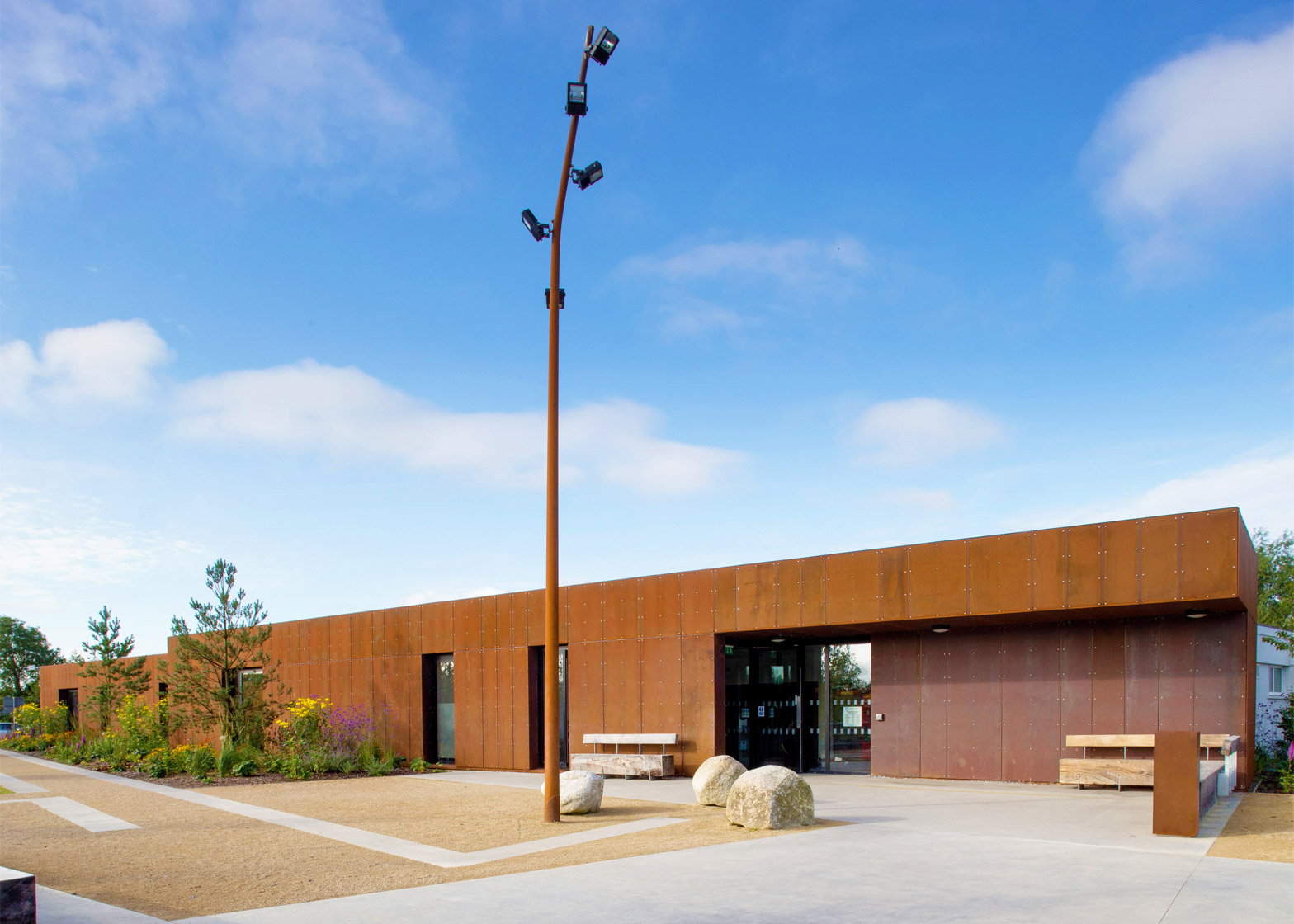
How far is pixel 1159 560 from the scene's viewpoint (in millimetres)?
13781

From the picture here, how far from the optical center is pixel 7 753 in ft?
116

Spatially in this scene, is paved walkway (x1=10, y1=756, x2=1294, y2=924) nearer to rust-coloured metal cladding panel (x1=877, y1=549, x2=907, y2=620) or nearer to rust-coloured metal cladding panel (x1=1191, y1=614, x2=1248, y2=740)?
rust-coloured metal cladding panel (x1=1191, y1=614, x2=1248, y2=740)

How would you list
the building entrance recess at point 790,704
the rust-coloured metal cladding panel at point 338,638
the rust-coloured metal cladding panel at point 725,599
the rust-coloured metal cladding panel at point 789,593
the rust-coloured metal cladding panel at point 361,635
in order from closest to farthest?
1. the rust-coloured metal cladding panel at point 789,593
2. the rust-coloured metal cladding panel at point 725,599
3. the building entrance recess at point 790,704
4. the rust-coloured metal cladding panel at point 361,635
5. the rust-coloured metal cladding panel at point 338,638

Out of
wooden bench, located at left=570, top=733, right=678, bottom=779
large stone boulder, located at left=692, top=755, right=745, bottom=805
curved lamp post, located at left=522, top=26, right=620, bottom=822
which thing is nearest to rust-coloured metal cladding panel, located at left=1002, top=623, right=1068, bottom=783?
large stone boulder, located at left=692, top=755, right=745, bottom=805

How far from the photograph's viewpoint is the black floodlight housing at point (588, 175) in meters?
12.3

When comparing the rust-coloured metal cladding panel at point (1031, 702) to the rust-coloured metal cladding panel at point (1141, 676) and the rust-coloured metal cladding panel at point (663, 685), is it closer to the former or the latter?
the rust-coloured metal cladding panel at point (1141, 676)

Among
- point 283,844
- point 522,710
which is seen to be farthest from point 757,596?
point 283,844

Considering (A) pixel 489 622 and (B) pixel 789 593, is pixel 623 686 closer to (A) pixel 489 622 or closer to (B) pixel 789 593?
(A) pixel 489 622

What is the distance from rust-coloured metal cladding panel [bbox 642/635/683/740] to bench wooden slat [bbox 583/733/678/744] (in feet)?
0.97

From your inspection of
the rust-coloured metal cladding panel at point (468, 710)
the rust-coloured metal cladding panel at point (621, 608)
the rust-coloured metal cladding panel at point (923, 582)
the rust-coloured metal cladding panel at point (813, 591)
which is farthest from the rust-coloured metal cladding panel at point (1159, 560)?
the rust-coloured metal cladding panel at point (468, 710)

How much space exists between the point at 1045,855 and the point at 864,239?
11299 mm

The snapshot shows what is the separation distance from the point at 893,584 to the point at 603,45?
989 cm

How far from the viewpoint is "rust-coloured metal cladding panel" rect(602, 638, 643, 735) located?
67.7ft

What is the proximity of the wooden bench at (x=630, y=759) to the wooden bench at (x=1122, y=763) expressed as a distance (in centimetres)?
732
